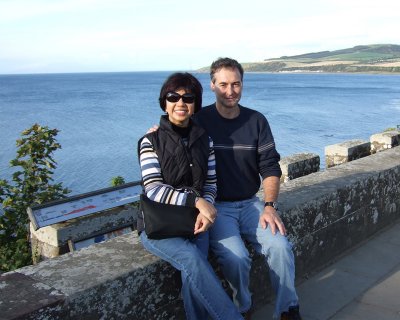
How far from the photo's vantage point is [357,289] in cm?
347

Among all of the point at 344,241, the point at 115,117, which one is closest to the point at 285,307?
the point at 344,241

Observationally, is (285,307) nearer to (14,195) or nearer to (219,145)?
(219,145)

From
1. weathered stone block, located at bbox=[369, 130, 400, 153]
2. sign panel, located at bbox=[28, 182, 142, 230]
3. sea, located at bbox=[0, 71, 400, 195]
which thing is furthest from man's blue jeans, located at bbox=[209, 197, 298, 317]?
sea, located at bbox=[0, 71, 400, 195]

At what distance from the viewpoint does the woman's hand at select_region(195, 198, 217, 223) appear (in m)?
2.65

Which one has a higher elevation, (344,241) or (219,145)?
(219,145)

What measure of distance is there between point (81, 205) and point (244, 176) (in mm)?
1470

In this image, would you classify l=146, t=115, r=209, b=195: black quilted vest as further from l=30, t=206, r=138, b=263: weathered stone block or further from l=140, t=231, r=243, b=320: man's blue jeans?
l=30, t=206, r=138, b=263: weathered stone block

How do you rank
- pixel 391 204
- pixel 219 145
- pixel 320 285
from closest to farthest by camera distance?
pixel 219 145 → pixel 320 285 → pixel 391 204

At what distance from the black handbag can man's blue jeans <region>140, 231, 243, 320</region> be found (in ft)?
0.17

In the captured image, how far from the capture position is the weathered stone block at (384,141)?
21.1 feet

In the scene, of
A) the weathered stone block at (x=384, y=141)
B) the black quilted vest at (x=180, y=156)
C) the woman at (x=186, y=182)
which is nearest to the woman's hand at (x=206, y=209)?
the woman at (x=186, y=182)

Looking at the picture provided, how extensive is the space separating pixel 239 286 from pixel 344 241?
5.33ft

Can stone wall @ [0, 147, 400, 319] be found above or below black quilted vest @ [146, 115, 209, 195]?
below

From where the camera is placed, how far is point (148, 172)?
2.71 meters
